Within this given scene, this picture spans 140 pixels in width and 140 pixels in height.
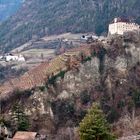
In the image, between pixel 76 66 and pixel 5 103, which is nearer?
pixel 5 103

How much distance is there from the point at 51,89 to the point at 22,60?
56.2 meters

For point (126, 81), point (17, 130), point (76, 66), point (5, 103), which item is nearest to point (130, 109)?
point (126, 81)

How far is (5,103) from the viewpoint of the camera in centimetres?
10462

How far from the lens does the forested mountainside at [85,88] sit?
10594 centimetres

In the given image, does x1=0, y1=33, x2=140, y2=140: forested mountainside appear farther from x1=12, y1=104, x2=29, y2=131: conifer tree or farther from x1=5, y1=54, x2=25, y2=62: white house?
x1=5, y1=54, x2=25, y2=62: white house

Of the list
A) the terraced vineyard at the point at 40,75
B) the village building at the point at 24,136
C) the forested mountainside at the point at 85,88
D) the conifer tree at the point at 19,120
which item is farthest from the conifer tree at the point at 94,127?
the terraced vineyard at the point at 40,75

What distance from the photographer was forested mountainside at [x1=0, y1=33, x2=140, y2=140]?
105938mm

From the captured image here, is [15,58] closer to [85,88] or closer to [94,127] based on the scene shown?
[85,88]

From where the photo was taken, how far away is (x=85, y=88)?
116562 mm

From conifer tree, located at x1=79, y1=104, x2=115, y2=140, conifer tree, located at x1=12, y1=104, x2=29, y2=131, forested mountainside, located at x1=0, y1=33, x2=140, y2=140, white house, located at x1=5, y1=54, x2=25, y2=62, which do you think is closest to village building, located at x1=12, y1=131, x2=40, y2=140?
conifer tree, located at x1=12, y1=104, x2=29, y2=131

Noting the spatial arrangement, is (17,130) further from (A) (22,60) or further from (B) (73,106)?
(A) (22,60)

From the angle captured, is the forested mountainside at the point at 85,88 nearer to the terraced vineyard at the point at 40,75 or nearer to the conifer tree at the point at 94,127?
the terraced vineyard at the point at 40,75

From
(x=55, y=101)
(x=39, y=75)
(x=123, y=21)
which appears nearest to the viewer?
(x=55, y=101)

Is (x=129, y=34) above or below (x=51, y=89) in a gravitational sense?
above
